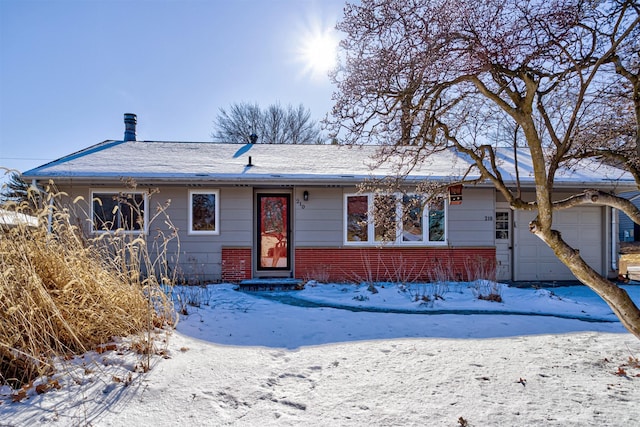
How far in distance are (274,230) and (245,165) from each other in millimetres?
1849

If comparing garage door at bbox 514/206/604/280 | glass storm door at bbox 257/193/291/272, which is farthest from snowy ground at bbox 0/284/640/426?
garage door at bbox 514/206/604/280

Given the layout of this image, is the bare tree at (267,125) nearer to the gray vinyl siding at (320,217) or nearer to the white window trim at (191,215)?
the gray vinyl siding at (320,217)

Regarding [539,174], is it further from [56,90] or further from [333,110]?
[56,90]

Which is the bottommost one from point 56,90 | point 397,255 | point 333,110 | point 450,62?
point 397,255

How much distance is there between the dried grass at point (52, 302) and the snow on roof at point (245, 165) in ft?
14.5

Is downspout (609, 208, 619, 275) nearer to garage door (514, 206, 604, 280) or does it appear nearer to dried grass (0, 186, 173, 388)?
garage door (514, 206, 604, 280)

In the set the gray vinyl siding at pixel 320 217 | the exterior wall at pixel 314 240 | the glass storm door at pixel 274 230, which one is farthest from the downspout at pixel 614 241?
the glass storm door at pixel 274 230

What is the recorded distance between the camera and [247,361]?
3.32 meters

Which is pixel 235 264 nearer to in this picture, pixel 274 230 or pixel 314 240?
pixel 274 230

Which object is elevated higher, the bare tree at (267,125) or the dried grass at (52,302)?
the bare tree at (267,125)

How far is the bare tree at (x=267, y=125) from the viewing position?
23500 millimetres

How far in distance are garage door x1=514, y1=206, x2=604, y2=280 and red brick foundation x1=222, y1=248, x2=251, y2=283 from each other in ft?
22.7

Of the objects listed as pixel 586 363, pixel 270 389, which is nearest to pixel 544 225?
pixel 586 363

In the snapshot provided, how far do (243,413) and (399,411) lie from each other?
1.11 m
